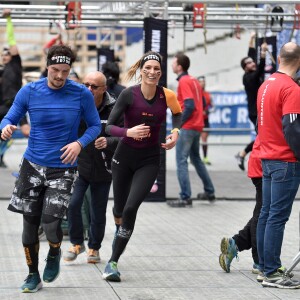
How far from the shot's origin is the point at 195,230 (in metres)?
12.0

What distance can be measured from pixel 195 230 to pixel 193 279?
3071 mm

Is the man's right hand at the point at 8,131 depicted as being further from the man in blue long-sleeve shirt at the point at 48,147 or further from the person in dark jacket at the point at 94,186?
the person in dark jacket at the point at 94,186

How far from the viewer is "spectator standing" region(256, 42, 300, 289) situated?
8312mm

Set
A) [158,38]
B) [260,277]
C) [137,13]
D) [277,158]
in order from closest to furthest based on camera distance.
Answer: [277,158] → [260,277] → [158,38] → [137,13]

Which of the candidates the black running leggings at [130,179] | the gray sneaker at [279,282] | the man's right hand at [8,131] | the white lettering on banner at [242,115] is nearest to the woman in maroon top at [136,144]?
the black running leggings at [130,179]

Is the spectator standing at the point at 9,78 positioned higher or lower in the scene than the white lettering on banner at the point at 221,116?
higher

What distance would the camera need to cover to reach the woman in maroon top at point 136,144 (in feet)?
28.7

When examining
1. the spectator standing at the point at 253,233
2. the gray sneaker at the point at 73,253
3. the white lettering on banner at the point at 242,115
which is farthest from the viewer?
the white lettering on banner at the point at 242,115

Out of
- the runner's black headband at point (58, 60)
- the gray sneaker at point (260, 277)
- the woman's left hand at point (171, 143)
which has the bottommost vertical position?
the gray sneaker at point (260, 277)

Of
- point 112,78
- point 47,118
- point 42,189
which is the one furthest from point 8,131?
point 112,78

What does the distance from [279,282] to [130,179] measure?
1.55 metres

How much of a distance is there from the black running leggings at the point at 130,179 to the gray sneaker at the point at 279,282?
47.3 inches

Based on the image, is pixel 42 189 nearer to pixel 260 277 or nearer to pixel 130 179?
pixel 130 179

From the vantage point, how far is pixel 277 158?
8422 millimetres
